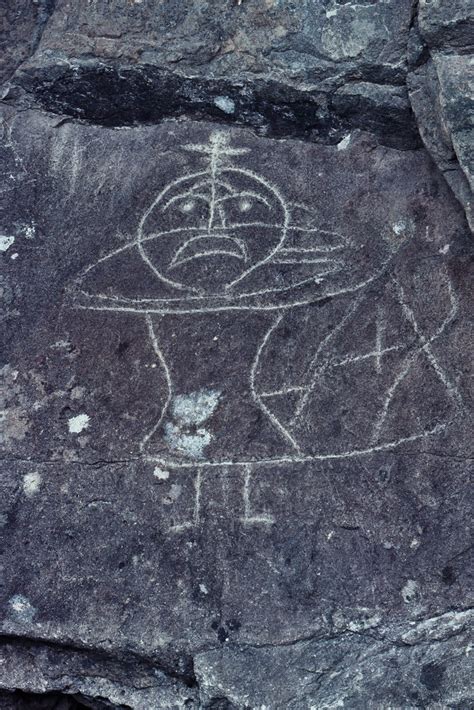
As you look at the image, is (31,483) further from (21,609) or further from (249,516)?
(249,516)

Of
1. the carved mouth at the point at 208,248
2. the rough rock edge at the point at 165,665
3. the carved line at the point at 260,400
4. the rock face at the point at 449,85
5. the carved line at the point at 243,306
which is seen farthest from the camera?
the carved mouth at the point at 208,248

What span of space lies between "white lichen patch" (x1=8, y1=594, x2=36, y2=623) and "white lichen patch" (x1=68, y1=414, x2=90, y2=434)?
0.51 meters

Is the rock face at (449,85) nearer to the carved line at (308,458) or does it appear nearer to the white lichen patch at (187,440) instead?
the carved line at (308,458)

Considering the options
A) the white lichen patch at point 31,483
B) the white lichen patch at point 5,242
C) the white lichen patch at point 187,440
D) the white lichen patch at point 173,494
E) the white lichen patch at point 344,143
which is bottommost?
the white lichen patch at point 31,483

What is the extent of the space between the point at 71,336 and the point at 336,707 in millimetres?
1364

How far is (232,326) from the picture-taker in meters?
3.07

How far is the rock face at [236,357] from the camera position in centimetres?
276

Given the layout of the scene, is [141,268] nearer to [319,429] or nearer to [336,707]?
[319,429]

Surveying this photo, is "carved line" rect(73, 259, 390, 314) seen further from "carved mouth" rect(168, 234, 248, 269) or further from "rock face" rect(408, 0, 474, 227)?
"rock face" rect(408, 0, 474, 227)

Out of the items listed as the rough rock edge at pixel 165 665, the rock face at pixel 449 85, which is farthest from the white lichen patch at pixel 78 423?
the rock face at pixel 449 85

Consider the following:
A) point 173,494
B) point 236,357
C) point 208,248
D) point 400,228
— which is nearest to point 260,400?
point 236,357

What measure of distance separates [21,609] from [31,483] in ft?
1.21

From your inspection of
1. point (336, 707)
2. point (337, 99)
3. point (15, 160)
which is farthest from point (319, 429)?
point (15, 160)

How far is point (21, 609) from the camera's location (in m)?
2.85
